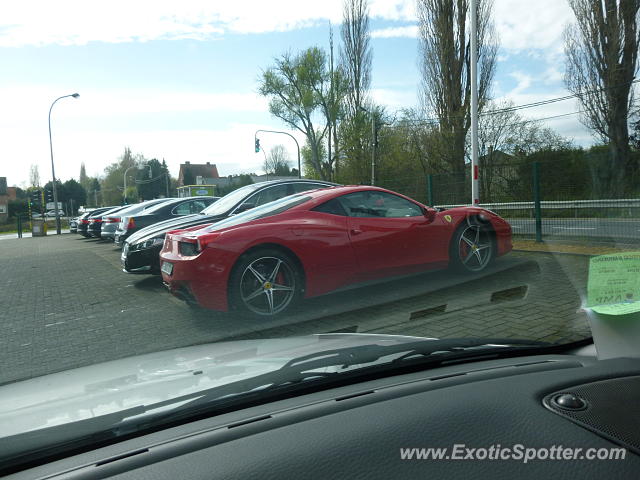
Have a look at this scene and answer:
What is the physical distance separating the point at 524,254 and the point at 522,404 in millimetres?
5028

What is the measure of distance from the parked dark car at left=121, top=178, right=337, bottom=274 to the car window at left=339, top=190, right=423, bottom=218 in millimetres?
2285

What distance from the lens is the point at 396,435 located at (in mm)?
1376

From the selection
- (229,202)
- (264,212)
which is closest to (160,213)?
(229,202)

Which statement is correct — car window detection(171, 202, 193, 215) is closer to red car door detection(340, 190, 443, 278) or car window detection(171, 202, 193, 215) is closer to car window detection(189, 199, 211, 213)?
car window detection(189, 199, 211, 213)

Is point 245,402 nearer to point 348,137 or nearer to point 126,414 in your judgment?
point 126,414

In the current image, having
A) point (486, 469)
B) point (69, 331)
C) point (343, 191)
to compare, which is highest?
point (343, 191)

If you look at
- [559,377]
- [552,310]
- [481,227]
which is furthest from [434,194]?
[559,377]

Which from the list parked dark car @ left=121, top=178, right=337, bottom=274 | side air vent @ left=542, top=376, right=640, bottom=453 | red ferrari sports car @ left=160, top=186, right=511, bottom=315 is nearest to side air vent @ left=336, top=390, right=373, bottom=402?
side air vent @ left=542, top=376, right=640, bottom=453

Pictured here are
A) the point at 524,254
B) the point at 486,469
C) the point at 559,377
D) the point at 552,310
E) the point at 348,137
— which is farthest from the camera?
the point at 348,137

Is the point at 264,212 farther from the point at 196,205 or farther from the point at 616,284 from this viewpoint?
the point at 196,205

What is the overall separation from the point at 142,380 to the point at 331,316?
293 cm

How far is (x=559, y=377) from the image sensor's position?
5.85 ft

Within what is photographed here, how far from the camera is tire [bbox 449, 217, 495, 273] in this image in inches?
237

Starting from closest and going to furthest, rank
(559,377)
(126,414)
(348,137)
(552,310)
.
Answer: (126,414) → (559,377) → (552,310) → (348,137)
